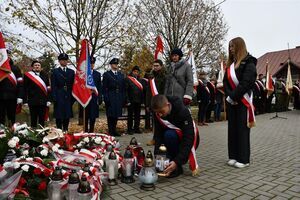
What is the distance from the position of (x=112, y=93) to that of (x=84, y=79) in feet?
5.05

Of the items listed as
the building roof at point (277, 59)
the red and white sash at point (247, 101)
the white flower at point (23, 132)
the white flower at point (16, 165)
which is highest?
the building roof at point (277, 59)

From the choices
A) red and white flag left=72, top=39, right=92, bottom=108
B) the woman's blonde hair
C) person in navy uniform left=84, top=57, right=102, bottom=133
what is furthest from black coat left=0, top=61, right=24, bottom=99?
the woman's blonde hair

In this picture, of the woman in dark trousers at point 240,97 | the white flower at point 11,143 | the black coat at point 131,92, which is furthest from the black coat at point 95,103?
the white flower at point 11,143

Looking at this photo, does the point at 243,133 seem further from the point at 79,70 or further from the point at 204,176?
the point at 79,70

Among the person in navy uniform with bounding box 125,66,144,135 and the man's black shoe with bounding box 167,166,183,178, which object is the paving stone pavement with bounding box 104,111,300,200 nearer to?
the man's black shoe with bounding box 167,166,183,178

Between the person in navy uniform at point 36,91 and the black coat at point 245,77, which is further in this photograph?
the person in navy uniform at point 36,91

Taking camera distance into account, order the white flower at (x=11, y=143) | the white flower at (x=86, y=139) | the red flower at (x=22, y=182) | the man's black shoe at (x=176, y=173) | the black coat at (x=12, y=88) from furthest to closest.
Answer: the black coat at (x=12, y=88), the white flower at (x=86, y=139), the man's black shoe at (x=176, y=173), the white flower at (x=11, y=143), the red flower at (x=22, y=182)

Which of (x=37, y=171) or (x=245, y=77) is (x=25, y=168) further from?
(x=245, y=77)

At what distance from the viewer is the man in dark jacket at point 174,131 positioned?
13.3 ft

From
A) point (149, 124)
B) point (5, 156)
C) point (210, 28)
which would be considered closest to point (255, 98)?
point (210, 28)

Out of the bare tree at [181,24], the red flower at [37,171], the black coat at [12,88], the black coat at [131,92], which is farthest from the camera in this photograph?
the bare tree at [181,24]

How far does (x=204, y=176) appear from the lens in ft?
14.8

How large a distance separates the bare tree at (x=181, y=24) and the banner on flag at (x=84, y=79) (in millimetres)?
7971

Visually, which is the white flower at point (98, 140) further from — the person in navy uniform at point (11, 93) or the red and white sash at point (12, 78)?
the red and white sash at point (12, 78)
